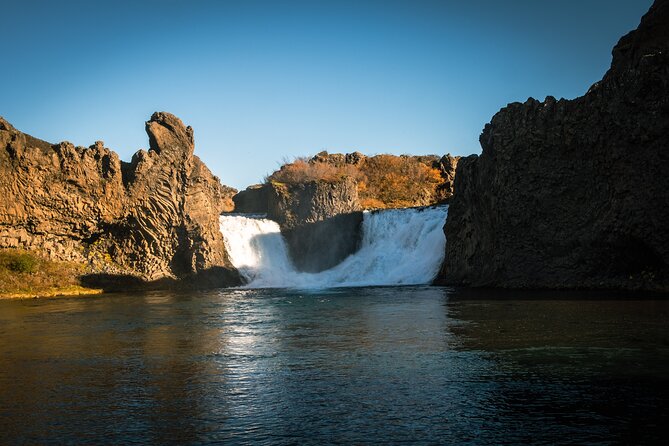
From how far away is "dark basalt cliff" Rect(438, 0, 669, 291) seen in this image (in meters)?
38.1

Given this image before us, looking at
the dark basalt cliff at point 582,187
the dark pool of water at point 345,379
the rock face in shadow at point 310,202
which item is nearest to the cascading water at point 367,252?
the rock face in shadow at point 310,202

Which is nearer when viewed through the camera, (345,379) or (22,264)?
(345,379)

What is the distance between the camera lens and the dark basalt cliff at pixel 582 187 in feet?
125

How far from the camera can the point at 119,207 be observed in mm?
60312

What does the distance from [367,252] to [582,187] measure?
2900 cm

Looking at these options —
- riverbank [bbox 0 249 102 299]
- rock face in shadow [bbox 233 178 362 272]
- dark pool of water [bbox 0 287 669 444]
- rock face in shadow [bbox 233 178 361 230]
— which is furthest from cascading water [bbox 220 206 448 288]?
dark pool of water [bbox 0 287 669 444]

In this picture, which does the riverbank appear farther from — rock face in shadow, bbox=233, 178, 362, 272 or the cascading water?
rock face in shadow, bbox=233, 178, 362, 272

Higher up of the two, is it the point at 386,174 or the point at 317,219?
the point at 386,174

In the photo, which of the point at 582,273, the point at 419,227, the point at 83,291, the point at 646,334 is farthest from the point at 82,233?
the point at 646,334

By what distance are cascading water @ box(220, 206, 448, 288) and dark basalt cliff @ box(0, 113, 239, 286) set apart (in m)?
3.75

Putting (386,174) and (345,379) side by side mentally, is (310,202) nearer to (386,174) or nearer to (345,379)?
(386,174)

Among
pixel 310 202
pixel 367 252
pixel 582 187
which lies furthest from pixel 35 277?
pixel 582 187

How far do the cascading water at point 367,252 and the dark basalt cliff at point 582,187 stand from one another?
7262 mm

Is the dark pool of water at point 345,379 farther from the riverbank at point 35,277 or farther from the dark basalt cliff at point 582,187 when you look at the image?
the riverbank at point 35,277
